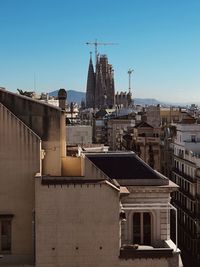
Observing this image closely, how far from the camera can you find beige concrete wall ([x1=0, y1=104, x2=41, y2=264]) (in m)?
27.3

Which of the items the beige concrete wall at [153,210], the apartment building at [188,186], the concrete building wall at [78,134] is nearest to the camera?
the beige concrete wall at [153,210]

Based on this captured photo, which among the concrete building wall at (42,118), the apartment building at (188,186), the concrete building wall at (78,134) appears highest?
the concrete building wall at (42,118)

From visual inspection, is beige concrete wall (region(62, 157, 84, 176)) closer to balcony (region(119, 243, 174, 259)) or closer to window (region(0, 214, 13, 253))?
window (region(0, 214, 13, 253))

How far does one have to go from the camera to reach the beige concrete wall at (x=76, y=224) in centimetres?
2580

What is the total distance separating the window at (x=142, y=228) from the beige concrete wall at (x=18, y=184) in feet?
18.2

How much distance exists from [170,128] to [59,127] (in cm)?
5062

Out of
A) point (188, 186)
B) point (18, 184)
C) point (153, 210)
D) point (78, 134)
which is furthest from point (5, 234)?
point (78, 134)

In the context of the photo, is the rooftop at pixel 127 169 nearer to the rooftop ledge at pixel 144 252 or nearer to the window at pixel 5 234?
the rooftop ledge at pixel 144 252

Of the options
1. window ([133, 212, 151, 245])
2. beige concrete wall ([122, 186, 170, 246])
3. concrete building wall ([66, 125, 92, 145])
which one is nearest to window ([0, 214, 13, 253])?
beige concrete wall ([122, 186, 170, 246])

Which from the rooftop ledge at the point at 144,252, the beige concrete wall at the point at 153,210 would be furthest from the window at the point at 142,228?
the rooftop ledge at the point at 144,252

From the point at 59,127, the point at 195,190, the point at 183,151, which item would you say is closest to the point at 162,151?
the point at 183,151

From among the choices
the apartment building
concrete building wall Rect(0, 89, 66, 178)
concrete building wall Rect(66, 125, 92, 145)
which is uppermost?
concrete building wall Rect(0, 89, 66, 178)

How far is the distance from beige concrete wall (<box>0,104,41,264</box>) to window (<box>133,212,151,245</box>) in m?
5.55

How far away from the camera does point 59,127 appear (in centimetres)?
2939
